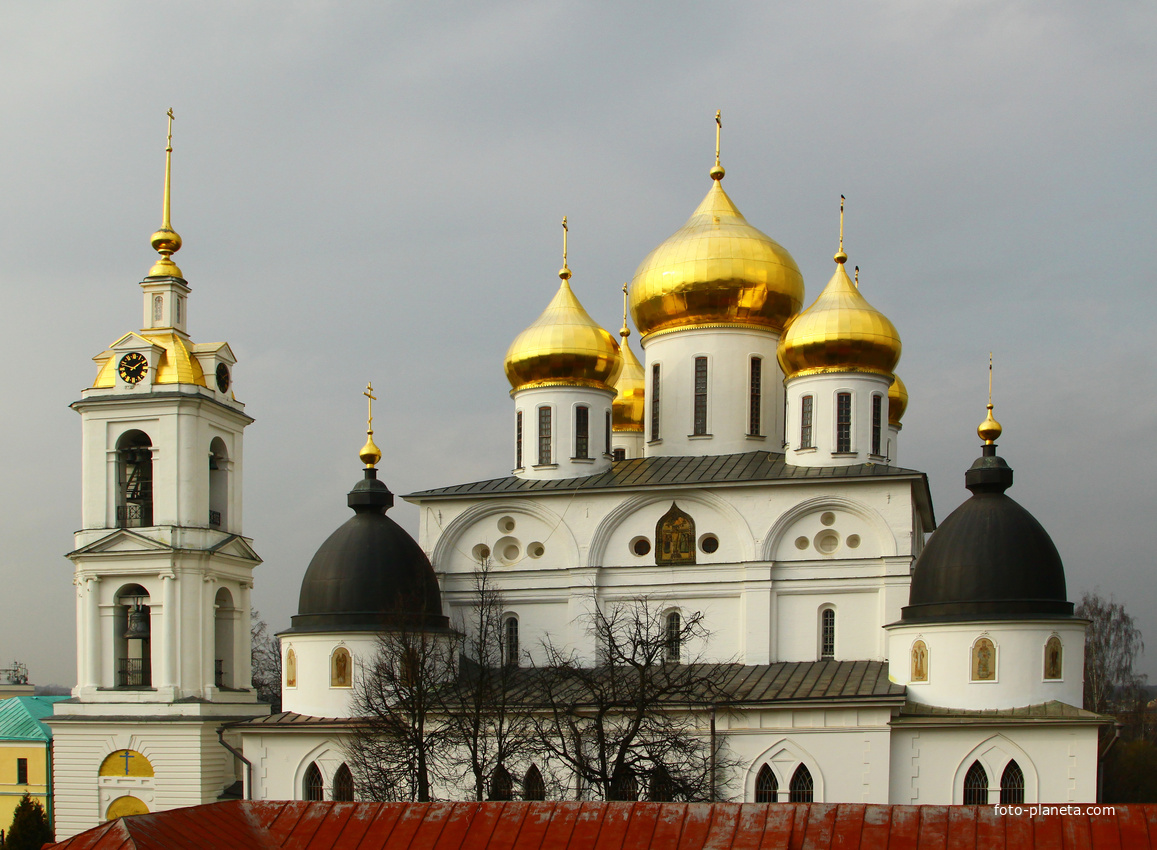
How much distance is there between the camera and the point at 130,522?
26.8 meters

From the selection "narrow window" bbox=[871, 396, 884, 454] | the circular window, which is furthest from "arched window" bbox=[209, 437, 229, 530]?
"narrow window" bbox=[871, 396, 884, 454]

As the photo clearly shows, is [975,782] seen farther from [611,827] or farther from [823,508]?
[611,827]

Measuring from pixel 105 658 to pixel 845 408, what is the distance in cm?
1386

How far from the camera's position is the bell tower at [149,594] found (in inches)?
1023

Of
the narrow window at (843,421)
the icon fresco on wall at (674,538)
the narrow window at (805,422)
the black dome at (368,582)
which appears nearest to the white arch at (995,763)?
the icon fresco on wall at (674,538)

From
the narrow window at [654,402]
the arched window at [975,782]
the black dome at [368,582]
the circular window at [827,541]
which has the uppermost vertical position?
the narrow window at [654,402]

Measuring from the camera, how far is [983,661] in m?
22.1

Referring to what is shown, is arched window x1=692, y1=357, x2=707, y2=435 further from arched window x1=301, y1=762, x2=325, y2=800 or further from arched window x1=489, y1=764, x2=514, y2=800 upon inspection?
arched window x1=301, y1=762, x2=325, y2=800

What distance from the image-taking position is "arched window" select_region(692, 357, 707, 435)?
27.8 metres

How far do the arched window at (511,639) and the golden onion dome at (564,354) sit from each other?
4.53 meters

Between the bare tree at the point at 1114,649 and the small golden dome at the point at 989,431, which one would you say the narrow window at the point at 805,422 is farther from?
the bare tree at the point at 1114,649

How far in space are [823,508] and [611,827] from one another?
1113 centimetres

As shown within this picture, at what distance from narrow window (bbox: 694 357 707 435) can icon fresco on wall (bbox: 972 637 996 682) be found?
732 cm

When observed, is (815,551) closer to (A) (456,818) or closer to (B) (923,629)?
(B) (923,629)
